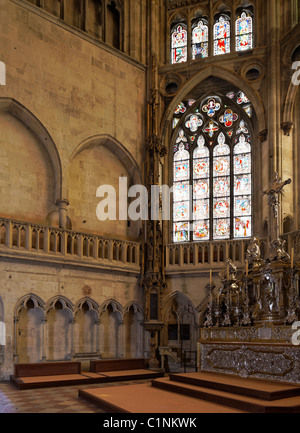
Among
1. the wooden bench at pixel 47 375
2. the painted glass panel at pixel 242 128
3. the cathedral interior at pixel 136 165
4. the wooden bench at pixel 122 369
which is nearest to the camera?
the wooden bench at pixel 47 375

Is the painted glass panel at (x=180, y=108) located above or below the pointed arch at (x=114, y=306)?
above

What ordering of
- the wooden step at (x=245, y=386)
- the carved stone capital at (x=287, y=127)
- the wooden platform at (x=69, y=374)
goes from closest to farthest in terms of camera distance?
1. the wooden step at (x=245, y=386)
2. the wooden platform at (x=69, y=374)
3. the carved stone capital at (x=287, y=127)

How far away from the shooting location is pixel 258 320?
412 inches

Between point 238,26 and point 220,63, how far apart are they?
1641 mm

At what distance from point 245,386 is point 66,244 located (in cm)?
792

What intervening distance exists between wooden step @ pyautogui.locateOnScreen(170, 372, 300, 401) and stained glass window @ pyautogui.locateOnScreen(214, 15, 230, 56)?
39.7 ft

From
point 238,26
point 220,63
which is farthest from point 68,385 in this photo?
point 238,26

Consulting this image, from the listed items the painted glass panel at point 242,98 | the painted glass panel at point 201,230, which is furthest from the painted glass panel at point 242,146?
the painted glass panel at point 201,230

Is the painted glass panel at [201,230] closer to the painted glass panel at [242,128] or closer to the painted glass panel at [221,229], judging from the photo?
the painted glass panel at [221,229]

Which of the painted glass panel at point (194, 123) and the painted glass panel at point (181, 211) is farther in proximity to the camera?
the painted glass panel at point (194, 123)

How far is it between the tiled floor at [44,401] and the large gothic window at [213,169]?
7698 millimetres

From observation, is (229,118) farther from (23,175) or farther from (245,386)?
(245,386)

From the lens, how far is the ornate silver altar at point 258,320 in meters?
9.07

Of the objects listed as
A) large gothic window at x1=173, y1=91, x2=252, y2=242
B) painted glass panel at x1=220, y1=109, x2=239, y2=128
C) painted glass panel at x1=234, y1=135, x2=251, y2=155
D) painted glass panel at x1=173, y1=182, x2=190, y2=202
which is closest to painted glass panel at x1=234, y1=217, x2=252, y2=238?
large gothic window at x1=173, y1=91, x2=252, y2=242
